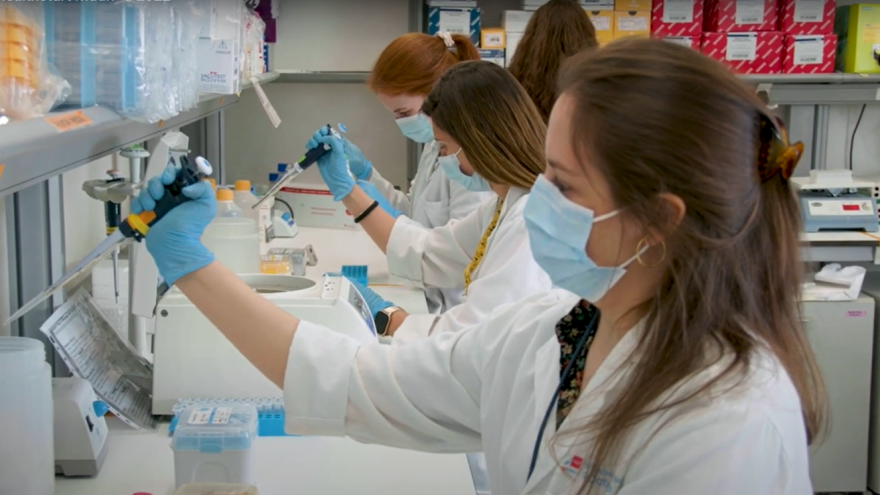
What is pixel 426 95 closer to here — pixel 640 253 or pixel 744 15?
pixel 744 15

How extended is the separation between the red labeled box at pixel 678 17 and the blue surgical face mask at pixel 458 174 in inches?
68.4

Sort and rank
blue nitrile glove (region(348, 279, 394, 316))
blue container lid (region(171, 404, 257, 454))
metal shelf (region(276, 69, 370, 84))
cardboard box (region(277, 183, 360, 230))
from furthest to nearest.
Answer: metal shelf (region(276, 69, 370, 84)), cardboard box (region(277, 183, 360, 230)), blue nitrile glove (region(348, 279, 394, 316)), blue container lid (region(171, 404, 257, 454))

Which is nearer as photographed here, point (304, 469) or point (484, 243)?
point (304, 469)

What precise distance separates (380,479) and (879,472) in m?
2.56

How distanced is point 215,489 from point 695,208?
2.38 ft

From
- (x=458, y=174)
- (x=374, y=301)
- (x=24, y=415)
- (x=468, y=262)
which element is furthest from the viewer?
(x=468, y=262)

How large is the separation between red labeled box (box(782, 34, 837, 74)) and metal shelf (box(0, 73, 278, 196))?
112 inches

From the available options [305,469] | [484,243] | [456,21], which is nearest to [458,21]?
[456,21]

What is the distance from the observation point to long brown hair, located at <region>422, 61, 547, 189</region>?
1860 millimetres

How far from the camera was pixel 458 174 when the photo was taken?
2051 millimetres

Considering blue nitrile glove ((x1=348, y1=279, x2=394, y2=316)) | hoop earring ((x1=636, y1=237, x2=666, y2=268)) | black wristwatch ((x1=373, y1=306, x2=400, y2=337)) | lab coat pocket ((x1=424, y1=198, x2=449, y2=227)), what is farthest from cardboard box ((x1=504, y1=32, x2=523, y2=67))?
hoop earring ((x1=636, y1=237, x2=666, y2=268))

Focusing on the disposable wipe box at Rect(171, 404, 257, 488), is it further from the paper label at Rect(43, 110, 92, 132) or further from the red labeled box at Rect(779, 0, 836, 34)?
the red labeled box at Rect(779, 0, 836, 34)

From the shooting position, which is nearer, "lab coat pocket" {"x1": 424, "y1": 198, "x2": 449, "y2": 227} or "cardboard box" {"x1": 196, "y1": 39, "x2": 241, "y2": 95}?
"cardboard box" {"x1": 196, "y1": 39, "x2": 241, "y2": 95}

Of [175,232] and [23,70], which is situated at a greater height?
[23,70]
